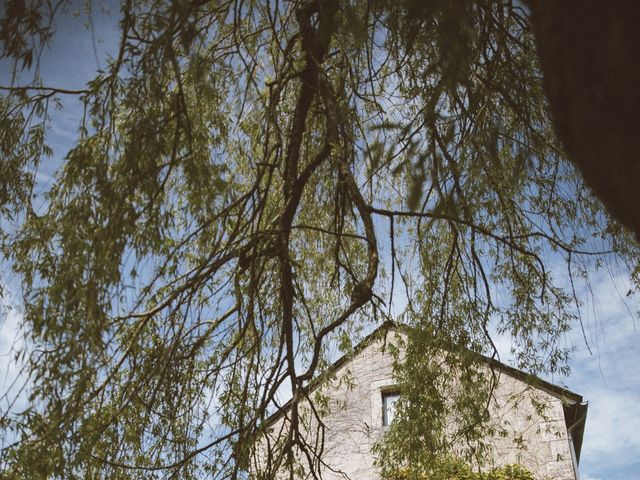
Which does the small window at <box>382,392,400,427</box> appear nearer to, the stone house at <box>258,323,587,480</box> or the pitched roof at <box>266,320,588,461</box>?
the stone house at <box>258,323,587,480</box>

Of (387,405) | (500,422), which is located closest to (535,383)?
(500,422)

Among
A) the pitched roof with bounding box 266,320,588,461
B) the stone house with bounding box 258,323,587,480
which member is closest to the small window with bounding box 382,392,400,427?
the stone house with bounding box 258,323,587,480

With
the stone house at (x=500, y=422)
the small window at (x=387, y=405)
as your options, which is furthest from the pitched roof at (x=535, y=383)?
the small window at (x=387, y=405)

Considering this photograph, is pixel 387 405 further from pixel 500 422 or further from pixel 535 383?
pixel 535 383

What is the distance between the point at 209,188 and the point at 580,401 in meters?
8.97

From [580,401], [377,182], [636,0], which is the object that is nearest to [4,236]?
[377,182]

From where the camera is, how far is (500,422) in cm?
992

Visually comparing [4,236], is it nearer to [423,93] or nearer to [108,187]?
[108,187]

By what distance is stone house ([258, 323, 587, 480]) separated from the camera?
32.2 feet

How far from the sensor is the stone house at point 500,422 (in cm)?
982

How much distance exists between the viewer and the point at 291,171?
4.43 meters

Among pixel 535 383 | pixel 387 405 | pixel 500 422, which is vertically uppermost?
pixel 387 405

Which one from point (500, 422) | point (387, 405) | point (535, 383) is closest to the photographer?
point (535, 383)

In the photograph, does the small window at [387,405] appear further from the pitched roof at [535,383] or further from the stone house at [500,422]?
the pitched roof at [535,383]
